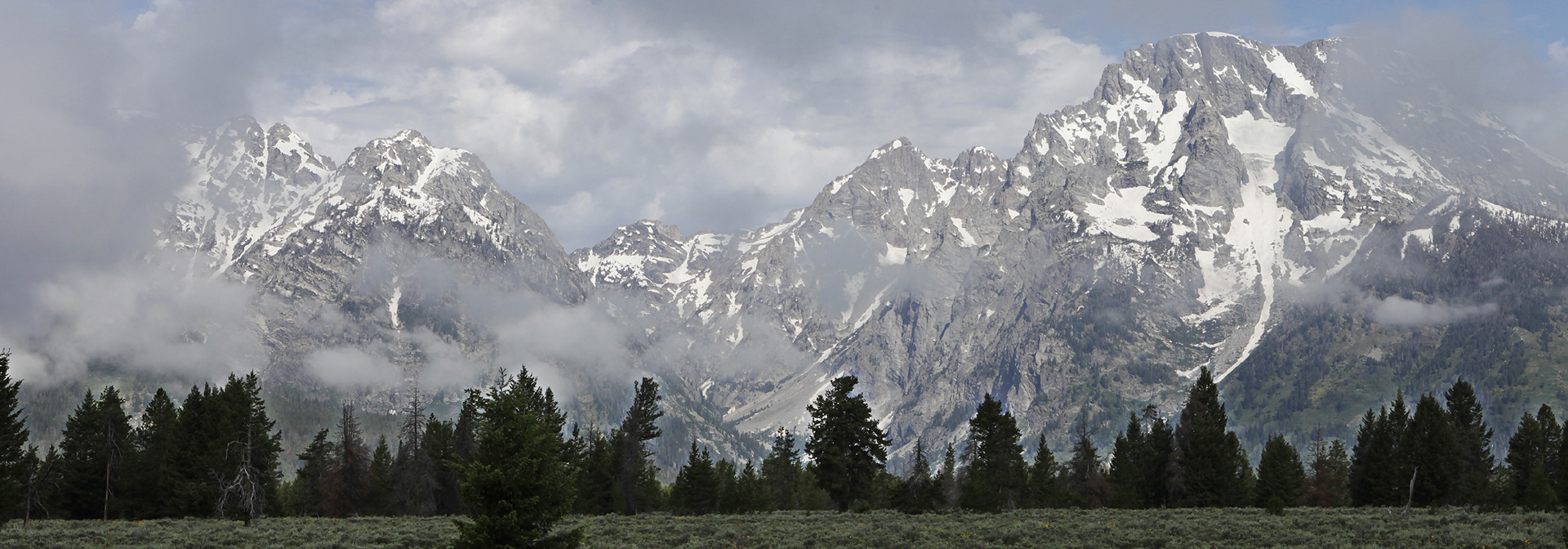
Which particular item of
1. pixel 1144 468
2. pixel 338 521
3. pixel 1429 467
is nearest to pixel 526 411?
pixel 338 521

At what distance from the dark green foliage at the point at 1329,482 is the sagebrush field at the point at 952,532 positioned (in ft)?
153

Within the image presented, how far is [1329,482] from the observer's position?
358 ft

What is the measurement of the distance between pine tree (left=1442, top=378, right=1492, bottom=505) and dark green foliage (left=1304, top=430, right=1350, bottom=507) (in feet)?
39.9

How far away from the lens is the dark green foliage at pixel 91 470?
82275 mm

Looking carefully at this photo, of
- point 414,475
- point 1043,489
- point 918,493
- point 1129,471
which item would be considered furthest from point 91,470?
point 1129,471

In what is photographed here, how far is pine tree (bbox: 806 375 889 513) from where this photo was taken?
8012cm

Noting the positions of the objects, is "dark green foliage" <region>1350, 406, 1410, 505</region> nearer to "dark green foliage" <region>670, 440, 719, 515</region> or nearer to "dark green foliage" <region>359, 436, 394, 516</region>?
"dark green foliage" <region>670, 440, 719, 515</region>

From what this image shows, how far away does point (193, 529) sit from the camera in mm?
53844

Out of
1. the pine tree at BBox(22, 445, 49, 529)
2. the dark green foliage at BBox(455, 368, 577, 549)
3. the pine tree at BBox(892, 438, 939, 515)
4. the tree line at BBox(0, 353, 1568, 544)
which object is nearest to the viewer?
the dark green foliage at BBox(455, 368, 577, 549)

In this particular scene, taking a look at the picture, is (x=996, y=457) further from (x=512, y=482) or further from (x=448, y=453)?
(x=512, y=482)

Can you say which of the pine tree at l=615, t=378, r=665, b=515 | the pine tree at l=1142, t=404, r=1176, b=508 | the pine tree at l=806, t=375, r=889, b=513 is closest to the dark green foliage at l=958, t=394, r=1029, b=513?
the pine tree at l=806, t=375, r=889, b=513

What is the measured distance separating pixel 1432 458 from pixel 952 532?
189 ft

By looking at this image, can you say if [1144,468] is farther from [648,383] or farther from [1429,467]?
[648,383]

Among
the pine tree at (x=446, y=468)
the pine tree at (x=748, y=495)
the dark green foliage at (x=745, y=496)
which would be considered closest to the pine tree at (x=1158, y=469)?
the dark green foliage at (x=745, y=496)
